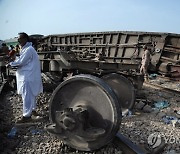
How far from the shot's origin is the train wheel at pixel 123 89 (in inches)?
225

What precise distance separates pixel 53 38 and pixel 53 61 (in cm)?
1169

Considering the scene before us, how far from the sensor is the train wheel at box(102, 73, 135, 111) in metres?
5.72

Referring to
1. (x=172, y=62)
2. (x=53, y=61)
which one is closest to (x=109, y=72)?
(x=53, y=61)

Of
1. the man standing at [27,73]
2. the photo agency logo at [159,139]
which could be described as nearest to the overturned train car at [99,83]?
the photo agency logo at [159,139]

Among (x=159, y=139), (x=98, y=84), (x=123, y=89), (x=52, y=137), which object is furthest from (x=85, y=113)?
(x=123, y=89)

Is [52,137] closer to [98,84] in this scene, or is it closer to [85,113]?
[85,113]

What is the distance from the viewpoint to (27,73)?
471 centimetres

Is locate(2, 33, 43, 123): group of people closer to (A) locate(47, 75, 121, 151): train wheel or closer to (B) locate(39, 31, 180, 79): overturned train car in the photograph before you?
(A) locate(47, 75, 121, 151): train wheel

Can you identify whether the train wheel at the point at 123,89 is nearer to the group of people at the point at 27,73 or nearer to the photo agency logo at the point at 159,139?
the photo agency logo at the point at 159,139

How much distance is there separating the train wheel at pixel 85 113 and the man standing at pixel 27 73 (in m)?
1.29

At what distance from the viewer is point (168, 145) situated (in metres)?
3.87

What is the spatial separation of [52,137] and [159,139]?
1688 millimetres

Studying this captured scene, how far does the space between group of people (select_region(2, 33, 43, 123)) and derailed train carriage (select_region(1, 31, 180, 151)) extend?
99 centimetres

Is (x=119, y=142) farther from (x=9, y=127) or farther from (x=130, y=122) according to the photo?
(x=9, y=127)
